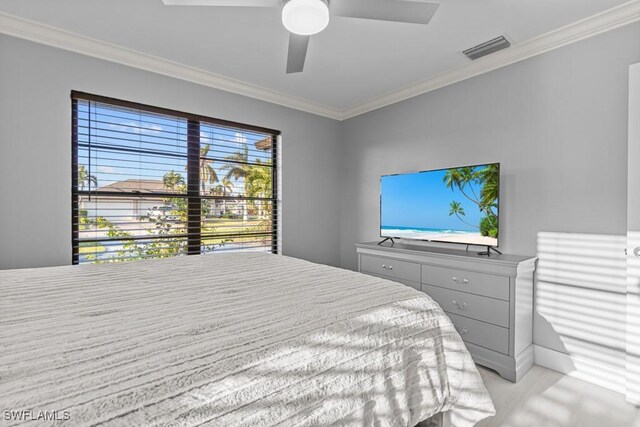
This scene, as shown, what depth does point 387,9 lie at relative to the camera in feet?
5.57

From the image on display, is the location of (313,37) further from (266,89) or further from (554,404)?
→ (554,404)

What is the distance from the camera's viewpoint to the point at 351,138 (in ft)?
13.6

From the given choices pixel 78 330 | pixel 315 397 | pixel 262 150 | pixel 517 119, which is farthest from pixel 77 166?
pixel 517 119

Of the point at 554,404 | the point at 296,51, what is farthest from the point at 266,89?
the point at 554,404

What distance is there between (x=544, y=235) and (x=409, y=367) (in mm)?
1885

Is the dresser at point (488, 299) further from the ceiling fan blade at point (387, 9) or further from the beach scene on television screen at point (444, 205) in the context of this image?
the ceiling fan blade at point (387, 9)

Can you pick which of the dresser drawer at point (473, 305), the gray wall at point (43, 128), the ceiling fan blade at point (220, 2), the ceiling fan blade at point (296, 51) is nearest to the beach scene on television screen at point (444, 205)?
the dresser drawer at point (473, 305)

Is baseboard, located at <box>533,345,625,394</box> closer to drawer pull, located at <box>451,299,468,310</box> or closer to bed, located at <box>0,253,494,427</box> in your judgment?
drawer pull, located at <box>451,299,468,310</box>

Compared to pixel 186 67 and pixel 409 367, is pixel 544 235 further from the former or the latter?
pixel 186 67

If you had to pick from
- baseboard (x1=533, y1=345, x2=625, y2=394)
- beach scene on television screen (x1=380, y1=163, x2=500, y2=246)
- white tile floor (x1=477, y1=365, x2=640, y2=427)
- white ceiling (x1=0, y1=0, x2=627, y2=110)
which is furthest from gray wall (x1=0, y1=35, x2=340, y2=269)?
baseboard (x1=533, y1=345, x2=625, y2=394)

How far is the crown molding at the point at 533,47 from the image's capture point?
2.09m

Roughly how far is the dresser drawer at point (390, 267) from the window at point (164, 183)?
3.77ft

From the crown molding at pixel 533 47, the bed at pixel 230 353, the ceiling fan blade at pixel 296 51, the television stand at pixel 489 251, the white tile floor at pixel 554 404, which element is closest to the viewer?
the bed at pixel 230 353

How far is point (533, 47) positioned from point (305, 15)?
195cm
